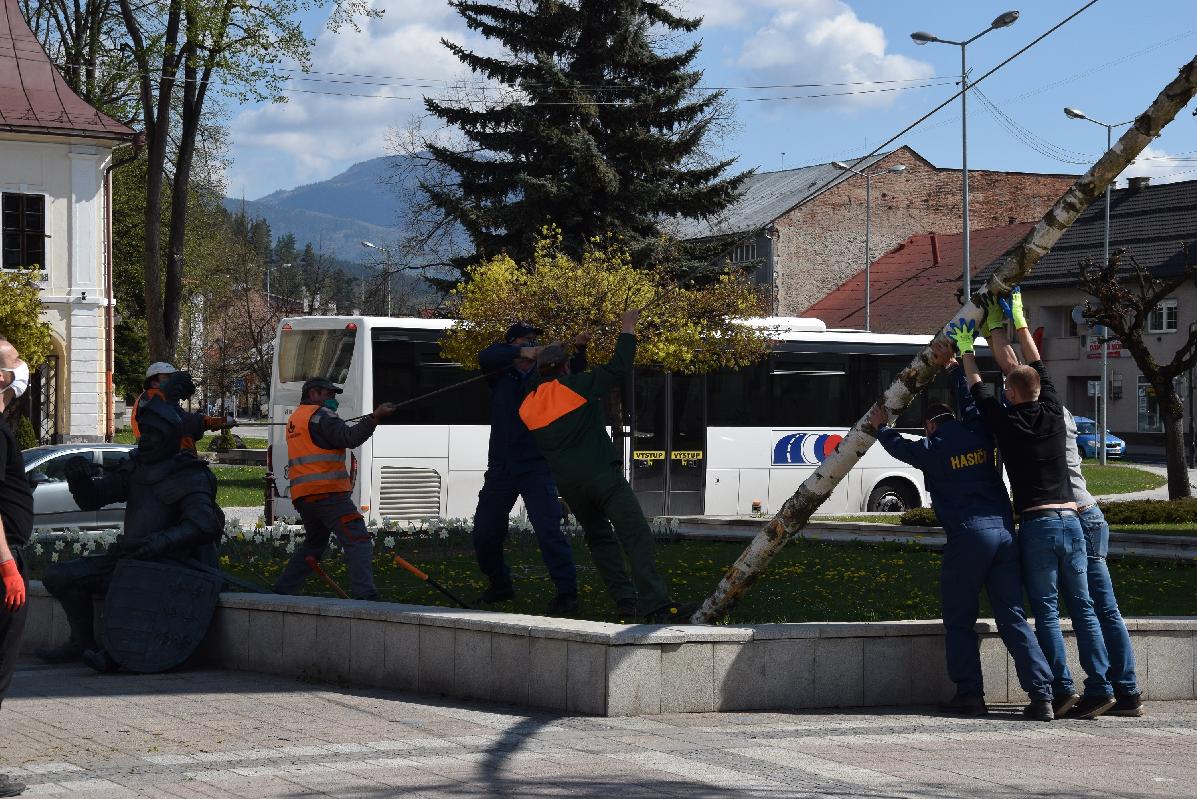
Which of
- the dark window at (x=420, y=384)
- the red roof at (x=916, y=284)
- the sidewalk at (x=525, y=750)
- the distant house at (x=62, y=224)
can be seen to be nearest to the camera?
the sidewalk at (x=525, y=750)

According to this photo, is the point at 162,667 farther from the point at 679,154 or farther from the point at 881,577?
the point at 679,154

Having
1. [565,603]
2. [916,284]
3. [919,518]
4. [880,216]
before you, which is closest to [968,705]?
[565,603]

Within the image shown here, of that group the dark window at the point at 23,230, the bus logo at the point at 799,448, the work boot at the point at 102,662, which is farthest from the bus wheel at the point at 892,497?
the dark window at the point at 23,230

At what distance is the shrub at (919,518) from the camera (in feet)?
61.3

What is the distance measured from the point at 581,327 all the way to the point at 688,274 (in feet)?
41.4

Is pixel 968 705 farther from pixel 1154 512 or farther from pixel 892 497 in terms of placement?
pixel 892 497

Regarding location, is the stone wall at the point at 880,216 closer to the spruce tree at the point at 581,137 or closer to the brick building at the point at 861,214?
the brick building at the point at 861,214

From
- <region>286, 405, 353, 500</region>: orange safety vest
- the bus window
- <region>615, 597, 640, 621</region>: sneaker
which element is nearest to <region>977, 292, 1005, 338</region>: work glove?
<region>615, 597, 640, 621</region>: sneaker

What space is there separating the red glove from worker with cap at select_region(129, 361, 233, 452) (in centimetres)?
345

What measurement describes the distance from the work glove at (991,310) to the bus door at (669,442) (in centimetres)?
1565

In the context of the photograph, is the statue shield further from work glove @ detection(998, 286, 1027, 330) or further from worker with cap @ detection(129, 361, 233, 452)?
work glove @ detection(998, 286, 1027, 330)

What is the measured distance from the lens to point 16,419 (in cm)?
3262

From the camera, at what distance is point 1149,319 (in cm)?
5781

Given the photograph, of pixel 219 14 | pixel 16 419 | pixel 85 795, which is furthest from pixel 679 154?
pixel 85 795
